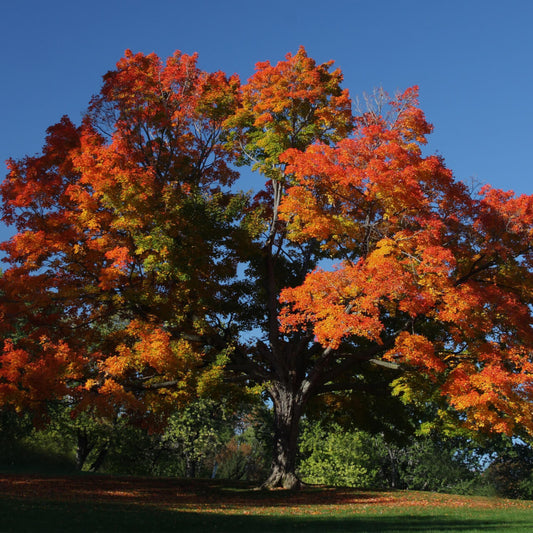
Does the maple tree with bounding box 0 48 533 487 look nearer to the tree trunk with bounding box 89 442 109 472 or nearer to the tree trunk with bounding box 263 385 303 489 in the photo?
the tree trunk with bounding box 263 385 303 489

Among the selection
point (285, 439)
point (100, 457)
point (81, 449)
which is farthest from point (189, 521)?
point (100, 457)

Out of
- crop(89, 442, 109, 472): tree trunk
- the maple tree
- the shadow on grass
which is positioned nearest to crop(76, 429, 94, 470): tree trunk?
crop(89, 442, 109, 472): tree trunk

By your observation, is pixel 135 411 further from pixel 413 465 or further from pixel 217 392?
pixel 413 465

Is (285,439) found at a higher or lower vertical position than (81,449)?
higher

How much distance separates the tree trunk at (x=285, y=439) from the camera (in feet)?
71.9

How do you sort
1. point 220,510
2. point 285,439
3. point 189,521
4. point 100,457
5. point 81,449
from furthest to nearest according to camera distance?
point 100,457 → point 81,449 → point 285,439 → point 220,510 → point 189,521

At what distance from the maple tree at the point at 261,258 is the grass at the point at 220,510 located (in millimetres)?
2932

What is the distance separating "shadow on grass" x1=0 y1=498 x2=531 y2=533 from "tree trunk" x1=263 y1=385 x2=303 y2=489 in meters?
7.95

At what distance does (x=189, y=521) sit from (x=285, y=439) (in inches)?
415

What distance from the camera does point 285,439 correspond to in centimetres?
2244

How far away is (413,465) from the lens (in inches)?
1950

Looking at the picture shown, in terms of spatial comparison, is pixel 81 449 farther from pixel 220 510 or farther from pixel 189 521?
pixel 189 521

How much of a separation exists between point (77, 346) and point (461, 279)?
49.7 feet

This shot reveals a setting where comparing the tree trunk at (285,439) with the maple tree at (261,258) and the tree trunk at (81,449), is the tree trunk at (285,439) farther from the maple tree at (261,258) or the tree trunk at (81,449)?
the tree trunk at (81,449)
